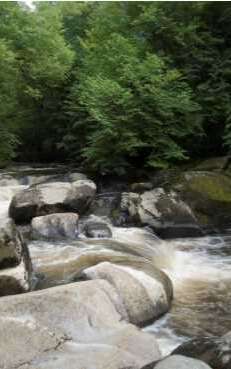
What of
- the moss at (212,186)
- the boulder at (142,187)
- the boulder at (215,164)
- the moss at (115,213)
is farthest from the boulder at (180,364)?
the boulder at (215,164)

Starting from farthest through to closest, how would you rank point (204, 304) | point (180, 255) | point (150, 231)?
point (150, 231), point (180, 255), point (204, 304)

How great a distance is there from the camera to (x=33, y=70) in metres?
19.1

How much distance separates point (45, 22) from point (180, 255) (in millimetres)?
12724

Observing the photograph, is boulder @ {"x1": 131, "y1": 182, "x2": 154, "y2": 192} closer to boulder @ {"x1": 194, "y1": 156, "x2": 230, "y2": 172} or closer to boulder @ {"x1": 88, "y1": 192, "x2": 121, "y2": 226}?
boulder @ {"x1": 88, "y1": 192, "x2": 121, "y2": 226}

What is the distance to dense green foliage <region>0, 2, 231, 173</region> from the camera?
579 inches

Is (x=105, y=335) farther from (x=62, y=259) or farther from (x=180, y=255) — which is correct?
(x=180, y=255)

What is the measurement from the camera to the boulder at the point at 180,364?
172 inches

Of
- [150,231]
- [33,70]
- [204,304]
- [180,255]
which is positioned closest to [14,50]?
[33,70]

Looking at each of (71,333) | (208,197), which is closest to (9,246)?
(71,333)

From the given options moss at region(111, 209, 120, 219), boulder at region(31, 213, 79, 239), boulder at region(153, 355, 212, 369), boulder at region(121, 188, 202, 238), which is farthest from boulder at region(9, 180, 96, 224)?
boulder at region(153, 355, 212, 369)

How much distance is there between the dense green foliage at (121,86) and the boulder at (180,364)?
403 inches

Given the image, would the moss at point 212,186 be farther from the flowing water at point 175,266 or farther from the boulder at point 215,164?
the boulder at point 215,164

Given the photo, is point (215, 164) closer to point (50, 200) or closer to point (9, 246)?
point (50, 200)

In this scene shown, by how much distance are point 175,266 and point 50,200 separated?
11.0 feet
